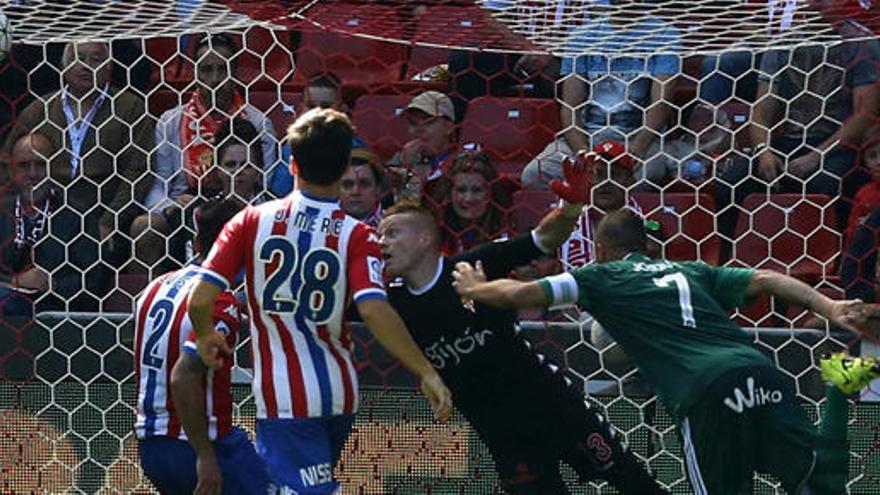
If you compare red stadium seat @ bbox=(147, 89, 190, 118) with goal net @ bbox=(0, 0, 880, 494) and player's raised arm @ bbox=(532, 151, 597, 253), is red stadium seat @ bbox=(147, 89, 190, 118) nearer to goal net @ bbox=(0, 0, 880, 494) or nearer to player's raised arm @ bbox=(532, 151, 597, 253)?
goal net @ bbox=(0, 0, 880, 494)

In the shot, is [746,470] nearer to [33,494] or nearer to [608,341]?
[608,341]

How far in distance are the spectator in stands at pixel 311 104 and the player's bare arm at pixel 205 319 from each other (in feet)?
8.18

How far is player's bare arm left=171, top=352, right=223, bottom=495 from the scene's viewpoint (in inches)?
249

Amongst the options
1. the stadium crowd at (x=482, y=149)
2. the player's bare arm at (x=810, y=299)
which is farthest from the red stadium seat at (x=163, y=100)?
the player's bare arm at (x=810, y=299)

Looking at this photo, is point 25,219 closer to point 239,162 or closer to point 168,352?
point 239,162

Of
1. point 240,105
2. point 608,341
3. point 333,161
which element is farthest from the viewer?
point 240,105

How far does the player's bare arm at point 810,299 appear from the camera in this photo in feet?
20.9

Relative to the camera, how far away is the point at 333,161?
20.4ft

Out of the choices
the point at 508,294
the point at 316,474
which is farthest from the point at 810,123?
the point at 316,474

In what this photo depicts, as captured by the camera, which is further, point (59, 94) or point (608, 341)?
point (59, 94)

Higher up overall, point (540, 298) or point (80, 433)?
point (540, 298)

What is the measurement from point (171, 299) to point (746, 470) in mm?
2050

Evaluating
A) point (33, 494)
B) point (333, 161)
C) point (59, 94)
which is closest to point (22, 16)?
point (59, 94)

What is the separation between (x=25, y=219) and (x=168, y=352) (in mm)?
2198
